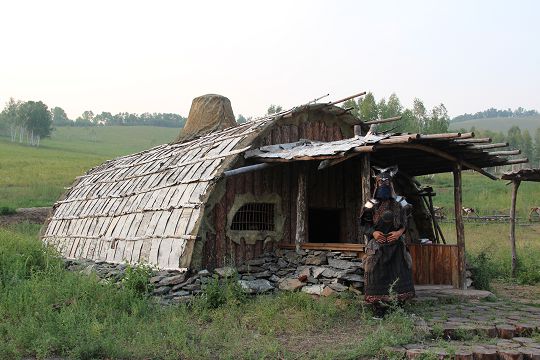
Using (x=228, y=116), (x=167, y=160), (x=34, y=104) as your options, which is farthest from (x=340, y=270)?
(x=34, y=104)

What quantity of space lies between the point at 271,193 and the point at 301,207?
2.64 ft

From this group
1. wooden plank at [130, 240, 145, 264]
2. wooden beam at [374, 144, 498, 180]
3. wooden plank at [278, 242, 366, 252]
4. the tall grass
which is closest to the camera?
wooden beam at [374, 144, 498, 180]

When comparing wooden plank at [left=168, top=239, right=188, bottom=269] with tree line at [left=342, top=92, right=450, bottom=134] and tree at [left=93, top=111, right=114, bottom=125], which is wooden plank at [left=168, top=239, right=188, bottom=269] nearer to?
tree line at [left=342, top=92, right=450, bottom=134]

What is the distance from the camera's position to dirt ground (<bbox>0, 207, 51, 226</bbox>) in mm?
23875

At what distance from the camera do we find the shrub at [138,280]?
10.0 m

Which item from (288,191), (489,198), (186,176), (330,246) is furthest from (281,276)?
(489,198)

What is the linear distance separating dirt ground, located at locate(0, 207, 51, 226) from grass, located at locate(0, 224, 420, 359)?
14447 mm

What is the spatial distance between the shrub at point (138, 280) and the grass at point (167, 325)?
283mm

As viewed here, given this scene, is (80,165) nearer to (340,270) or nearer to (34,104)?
(34,104)

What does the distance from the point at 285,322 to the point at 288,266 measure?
7.90ft

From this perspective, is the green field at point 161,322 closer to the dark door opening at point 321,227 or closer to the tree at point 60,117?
the dark door opening at point 321,227

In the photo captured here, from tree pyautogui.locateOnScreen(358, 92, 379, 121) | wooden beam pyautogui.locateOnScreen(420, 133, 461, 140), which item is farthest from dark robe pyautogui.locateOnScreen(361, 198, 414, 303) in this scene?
tree pyautogui.locateOnScreen(358, 92, 379, 121)

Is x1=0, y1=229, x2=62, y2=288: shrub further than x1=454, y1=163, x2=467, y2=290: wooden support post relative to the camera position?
No

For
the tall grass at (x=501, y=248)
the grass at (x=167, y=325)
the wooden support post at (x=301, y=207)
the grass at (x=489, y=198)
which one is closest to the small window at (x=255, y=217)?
the wooden support post at (x=301, y=207)
